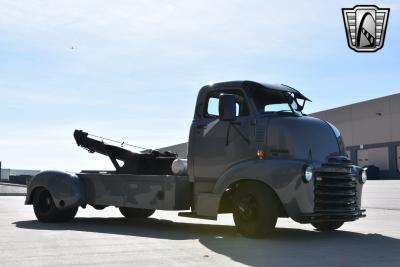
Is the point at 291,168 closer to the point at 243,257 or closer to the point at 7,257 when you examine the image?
the point at 243,257

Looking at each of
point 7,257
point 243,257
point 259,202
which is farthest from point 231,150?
point 7,257

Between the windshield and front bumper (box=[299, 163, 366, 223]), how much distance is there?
1.32 meters

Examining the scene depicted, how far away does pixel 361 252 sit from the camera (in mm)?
7742

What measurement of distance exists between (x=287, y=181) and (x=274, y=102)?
1.73 meters

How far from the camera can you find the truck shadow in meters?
7.09

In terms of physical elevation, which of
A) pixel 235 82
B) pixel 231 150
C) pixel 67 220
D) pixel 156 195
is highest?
pixel 235 82

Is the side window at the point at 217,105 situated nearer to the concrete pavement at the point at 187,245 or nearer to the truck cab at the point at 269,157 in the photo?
the truck cab at the point at 269,157

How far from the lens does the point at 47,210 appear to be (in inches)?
494

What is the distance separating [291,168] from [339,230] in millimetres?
2748

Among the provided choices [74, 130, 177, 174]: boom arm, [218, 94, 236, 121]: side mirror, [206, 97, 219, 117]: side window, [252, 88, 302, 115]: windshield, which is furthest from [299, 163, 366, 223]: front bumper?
[74, 130, 177, 174]: boom arm

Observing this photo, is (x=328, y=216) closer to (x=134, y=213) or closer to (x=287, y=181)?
(x=287, y=181)

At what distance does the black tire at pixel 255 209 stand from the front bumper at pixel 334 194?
1.66 feet

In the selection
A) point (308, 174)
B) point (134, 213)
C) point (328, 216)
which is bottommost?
point (134, 213)

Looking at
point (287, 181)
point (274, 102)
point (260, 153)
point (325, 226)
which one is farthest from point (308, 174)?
point (325, 226)
